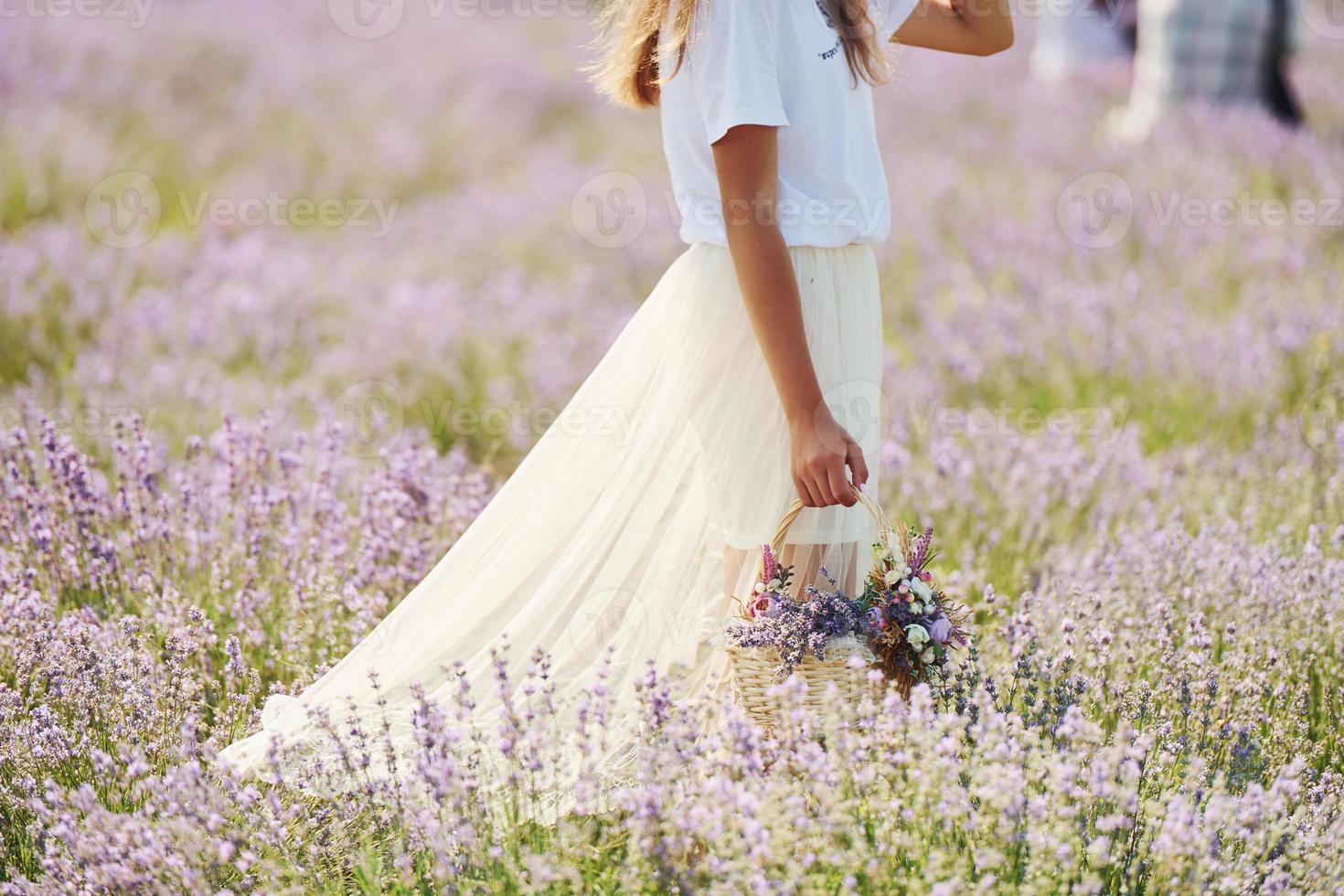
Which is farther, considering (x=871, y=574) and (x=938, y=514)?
(x=938, y=514)

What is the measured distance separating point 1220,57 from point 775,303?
6.85 meters

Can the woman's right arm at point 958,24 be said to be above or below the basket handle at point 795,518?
above

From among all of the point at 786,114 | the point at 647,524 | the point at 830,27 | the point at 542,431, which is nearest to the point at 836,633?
the point at 647,524

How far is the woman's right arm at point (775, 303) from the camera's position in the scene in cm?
185

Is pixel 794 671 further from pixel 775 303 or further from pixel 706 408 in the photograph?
pixel 775 303

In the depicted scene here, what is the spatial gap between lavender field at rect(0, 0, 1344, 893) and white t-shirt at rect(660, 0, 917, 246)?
1.42ft

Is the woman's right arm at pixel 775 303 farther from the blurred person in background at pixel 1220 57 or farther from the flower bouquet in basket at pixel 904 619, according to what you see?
the blurred person in background at pixel 1220 57

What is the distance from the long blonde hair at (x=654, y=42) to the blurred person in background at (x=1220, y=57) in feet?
19.5

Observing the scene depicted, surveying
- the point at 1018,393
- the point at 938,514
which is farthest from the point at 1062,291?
the point at 938,514

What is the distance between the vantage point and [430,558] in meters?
2.82

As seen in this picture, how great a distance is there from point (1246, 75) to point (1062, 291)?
12.6 feet

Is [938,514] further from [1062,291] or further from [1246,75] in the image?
[1246,75]

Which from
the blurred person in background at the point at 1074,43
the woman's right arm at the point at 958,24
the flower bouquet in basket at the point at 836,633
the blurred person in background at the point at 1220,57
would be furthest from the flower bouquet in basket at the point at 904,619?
the blurred person in background at the point at 1074,43

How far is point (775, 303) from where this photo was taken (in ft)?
6.16
